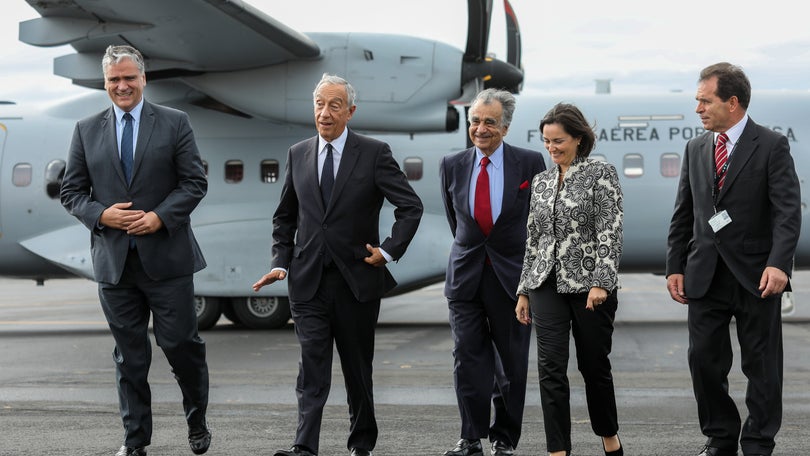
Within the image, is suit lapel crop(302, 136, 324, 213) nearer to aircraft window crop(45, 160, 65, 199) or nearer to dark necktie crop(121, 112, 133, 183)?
dark necktie crop(121, 112, 133, 183)

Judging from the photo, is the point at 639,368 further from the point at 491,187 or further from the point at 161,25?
the point at 161,25

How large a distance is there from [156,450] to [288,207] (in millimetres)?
1549

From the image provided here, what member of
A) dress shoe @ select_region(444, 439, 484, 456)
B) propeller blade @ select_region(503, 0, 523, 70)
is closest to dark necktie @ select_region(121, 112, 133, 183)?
dress shoe @ select_region(444, 439, 484, 456)

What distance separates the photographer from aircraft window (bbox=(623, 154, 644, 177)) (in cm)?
1309

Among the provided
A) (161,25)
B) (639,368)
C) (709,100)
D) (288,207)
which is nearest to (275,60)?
(161,25)

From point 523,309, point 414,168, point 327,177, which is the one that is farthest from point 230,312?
point 523,309

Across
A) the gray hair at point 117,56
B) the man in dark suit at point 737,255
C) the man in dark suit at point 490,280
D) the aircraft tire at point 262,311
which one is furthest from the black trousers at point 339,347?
the aircraft tire at point 262,311

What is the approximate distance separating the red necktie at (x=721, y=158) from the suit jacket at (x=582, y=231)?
56cm

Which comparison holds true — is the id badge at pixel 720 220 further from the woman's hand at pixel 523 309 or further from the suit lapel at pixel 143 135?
the suit lapel at pixel 143 135

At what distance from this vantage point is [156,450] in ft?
18.7

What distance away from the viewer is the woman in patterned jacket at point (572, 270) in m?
4.98

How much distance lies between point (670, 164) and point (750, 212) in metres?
8.15

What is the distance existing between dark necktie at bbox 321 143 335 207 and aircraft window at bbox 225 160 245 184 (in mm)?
8400

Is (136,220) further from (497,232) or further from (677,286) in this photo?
(677,286)
